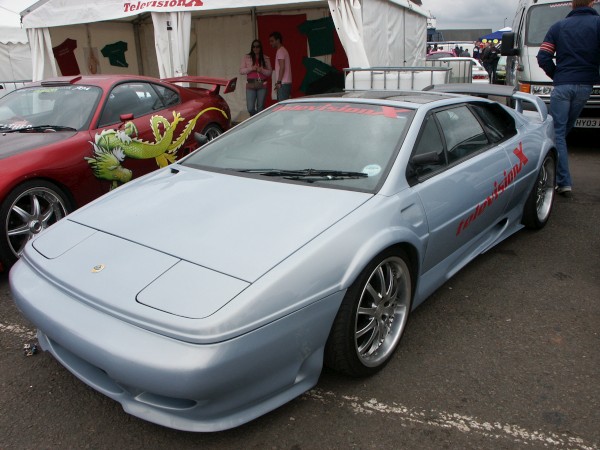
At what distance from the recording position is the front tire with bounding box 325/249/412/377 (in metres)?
2.11

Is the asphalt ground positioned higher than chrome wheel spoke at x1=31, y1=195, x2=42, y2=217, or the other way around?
chrome wheel spoke at x1=31, y1=195, x2=42, y2=217

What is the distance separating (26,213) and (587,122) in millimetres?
7255

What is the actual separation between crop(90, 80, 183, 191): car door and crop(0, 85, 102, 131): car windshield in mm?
162

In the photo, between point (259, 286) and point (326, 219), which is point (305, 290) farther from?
point (326, 219)

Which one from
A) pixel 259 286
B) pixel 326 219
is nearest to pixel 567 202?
pixel 326 219

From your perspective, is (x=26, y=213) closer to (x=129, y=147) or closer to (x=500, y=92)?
(x=129, y=147)

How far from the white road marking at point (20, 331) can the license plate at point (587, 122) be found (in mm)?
7320

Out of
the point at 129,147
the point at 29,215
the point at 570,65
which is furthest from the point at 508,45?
the point at 29,215

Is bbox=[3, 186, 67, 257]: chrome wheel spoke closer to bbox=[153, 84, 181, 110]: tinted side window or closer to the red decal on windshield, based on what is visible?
bbox=[153, 84, 181, 110]: tinted side window

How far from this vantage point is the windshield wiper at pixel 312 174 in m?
2.56

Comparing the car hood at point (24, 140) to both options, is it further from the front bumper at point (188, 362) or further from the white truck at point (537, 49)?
the white truck at point (537, 49)

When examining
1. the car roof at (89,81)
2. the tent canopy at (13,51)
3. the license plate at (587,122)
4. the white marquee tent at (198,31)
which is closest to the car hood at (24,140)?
the car roof at (89,81)

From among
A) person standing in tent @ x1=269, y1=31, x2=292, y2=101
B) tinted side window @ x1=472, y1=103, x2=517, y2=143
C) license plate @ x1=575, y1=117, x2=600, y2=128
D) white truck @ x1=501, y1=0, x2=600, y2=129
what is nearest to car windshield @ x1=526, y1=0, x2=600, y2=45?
white truck @ x1=501, y1=0, x2=600, y2=129

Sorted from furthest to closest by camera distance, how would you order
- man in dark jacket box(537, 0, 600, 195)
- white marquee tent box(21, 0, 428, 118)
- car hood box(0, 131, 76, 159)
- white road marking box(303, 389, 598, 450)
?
white marquee tent box(21, 0, 428, 118) → man in dark jacket box(537, 0, 600, 195) → car hood box(0, 131, 76, 159) → white road marking box(303, 389, 598, 450)
